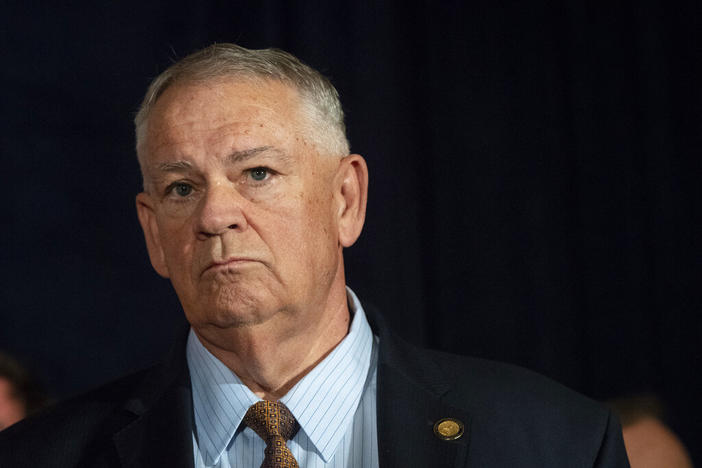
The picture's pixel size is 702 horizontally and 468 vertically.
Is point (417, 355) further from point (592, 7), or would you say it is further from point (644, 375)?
point (592, 7)

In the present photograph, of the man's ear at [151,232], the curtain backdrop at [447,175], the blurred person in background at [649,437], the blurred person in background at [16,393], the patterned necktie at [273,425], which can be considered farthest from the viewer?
the blurred person in background at [16,393]

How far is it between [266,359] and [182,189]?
0.43 meters

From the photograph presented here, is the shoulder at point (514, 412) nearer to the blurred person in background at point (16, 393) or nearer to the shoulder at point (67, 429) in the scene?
the shoulder at point (67, 429)

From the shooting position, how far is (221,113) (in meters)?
2.24

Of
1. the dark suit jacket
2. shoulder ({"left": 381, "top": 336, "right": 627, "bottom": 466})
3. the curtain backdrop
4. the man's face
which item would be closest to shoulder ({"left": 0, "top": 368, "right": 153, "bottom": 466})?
the dark suit jacket

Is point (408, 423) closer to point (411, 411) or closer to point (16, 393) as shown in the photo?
point (411, 411)

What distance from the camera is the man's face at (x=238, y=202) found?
7.06 feet

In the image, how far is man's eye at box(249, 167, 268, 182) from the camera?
7.30 feet

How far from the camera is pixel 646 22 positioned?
10.8 ft

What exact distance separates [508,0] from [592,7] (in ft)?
0.93

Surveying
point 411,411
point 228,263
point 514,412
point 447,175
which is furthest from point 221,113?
point 447,175

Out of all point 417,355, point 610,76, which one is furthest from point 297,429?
point 610,76

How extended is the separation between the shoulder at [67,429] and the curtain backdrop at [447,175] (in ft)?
3.02

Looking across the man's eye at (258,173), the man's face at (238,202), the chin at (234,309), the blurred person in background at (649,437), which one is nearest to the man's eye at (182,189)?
the man's face at (238,202)
